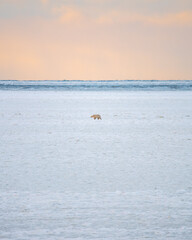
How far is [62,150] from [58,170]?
1.42 meters

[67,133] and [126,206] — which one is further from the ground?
[67,133]

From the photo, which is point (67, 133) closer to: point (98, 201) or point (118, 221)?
point (98, 201)

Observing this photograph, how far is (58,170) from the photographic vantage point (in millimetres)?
4539

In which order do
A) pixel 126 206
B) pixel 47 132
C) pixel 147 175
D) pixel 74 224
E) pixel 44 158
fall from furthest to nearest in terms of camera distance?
pixel 47 132 < pixel 44 158 < pixel 147 175 < pixel 126 206 < pixel 74 224

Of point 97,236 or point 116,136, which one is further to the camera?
point 116,136

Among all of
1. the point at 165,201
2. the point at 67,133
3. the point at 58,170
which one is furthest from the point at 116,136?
the point at 165,201

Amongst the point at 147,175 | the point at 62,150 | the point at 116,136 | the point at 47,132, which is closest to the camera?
the point at 147,175

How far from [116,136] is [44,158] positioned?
2469mm

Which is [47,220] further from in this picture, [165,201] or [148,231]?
[165,201]

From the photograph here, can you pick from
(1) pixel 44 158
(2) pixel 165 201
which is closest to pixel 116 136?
(1) pixel 44 158

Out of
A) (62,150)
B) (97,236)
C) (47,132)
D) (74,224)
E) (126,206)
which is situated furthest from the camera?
(47,132)

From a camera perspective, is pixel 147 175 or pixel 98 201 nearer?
pixel 98 201

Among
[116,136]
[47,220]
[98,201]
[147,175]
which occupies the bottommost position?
[47,220]

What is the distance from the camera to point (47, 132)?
8.12 meters
